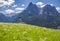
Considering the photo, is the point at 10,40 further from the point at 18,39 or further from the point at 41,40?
the point at 41,40

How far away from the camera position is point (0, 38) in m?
10.7

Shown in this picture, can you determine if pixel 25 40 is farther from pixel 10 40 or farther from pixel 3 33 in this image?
pixel 3 33

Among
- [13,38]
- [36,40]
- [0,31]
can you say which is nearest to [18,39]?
[13,38]

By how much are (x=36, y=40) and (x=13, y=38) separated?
1487 mm

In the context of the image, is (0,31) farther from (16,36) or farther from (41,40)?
(41,40)

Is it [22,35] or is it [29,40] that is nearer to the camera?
[29,40]

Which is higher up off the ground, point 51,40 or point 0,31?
point 0,31

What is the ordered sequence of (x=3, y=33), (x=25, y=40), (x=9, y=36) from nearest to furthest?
(x=25, y=40) < (x=9, y=36) < (x=3, y=33)

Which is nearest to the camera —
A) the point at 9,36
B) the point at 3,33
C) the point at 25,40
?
the point at 25,40

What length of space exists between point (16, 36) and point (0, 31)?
6.17 feet

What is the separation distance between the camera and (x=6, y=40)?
33.5 feet

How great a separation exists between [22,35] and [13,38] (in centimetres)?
74

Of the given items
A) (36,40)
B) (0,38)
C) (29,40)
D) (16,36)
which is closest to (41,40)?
(36,40)

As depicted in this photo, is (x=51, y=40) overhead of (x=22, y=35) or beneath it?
beneath
